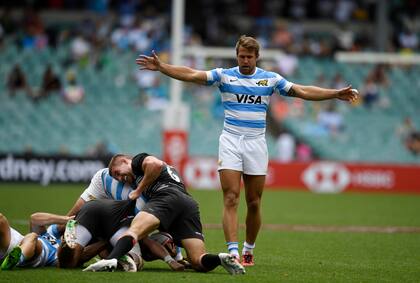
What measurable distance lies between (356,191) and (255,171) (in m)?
18.0

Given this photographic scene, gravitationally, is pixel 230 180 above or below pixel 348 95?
below

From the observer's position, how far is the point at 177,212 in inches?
390

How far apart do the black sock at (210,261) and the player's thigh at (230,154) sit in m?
1.49

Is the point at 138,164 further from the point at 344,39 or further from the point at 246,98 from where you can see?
the point at 344,39

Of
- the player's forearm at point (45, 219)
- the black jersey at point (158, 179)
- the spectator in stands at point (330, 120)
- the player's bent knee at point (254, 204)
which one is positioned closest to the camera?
the black jersey at point (158, 179)

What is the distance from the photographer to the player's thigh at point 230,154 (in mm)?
10789

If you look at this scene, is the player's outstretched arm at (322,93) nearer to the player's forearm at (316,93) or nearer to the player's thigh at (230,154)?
the player's forearm at (316,93)

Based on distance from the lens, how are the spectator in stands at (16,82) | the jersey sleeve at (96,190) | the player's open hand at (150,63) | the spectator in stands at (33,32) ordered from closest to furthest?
1. the player's open hand at (150,63)
2. the jersey sleeve at (96,190)
3. the spectator in stands at (16,82)
4. the spectator in stands at (33,32)

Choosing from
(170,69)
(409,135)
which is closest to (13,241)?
(170,69)

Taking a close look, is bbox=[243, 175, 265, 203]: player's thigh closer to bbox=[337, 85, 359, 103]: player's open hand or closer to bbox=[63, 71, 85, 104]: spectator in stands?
bbox=[337, 85, 359, 103]: player's open hand

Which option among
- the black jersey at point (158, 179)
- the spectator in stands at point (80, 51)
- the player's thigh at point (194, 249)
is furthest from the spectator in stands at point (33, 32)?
the player's thigh at point (194, 249)

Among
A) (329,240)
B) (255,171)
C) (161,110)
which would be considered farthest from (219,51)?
(255,171)

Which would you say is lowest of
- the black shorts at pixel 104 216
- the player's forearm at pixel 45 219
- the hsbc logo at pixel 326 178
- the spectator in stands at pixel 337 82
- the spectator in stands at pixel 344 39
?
the hsbc logo at pixel 326 178

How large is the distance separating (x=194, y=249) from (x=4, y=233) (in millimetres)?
2022
